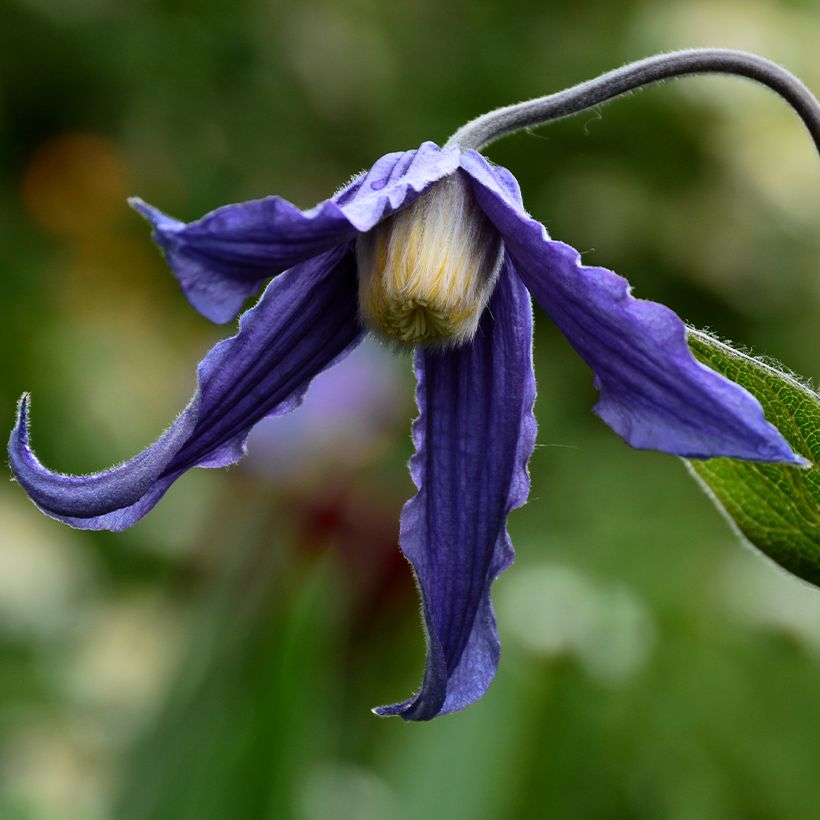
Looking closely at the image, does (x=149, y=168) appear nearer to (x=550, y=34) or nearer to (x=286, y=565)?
(x=550, y=34)

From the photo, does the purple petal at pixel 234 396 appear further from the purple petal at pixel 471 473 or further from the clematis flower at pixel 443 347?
the purple petal at pixel 471 473

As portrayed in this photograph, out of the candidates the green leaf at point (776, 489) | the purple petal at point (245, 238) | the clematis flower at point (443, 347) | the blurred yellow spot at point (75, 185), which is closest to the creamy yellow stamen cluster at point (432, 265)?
the clematis flower at point (443, 347)

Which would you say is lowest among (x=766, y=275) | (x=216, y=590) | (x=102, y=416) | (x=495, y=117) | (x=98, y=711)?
(x=98, y=711)

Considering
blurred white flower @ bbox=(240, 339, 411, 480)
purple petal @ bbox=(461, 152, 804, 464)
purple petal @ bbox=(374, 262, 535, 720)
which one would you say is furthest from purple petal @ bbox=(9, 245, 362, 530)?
blurred white flower @ bbox=(240, 339, 411, 480)

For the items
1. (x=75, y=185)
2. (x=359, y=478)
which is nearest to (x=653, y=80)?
(x=359, y=478)

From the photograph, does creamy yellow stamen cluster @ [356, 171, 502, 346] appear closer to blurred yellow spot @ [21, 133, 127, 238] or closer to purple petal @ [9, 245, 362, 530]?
purple petal @ [9, 245, 362, 530]

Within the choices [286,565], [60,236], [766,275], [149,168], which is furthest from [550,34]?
[286,565]

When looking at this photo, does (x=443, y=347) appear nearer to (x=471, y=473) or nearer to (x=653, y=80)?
(x=471, y=473)
